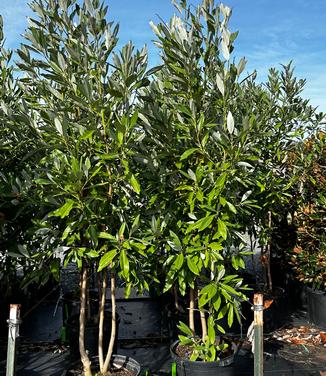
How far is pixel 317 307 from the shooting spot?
4.54 m

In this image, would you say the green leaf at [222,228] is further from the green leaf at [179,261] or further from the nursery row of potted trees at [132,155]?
the green leaf at [179,261]

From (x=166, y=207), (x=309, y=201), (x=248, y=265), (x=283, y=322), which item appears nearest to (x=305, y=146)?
(x=309, y=201)

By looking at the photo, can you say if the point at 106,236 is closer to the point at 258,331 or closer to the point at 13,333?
the point at 13,333

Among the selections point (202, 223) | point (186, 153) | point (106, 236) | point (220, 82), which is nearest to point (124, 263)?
point (106, 236)

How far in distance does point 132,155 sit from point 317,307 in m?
3.24

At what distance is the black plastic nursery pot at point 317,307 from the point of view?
176 inches

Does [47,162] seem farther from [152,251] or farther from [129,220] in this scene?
[152,251]

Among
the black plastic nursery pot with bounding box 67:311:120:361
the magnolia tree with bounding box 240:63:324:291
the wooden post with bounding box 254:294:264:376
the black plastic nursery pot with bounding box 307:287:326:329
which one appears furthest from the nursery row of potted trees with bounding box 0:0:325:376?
the black plastic nursery pot with bounding box 307:287:326:329

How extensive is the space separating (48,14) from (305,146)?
304cm

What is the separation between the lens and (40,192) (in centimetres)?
246

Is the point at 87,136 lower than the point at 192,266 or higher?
higher

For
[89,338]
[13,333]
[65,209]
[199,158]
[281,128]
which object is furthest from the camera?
[281,128]

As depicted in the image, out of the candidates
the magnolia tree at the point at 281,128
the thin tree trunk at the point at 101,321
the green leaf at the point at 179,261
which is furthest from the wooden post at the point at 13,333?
the magnolia tree at the point at 281,128

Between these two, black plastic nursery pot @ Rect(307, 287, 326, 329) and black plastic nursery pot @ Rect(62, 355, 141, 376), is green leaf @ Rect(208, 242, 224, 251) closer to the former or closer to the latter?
black plastic nursery pot @ Rect(62, 355, 141, 376)
